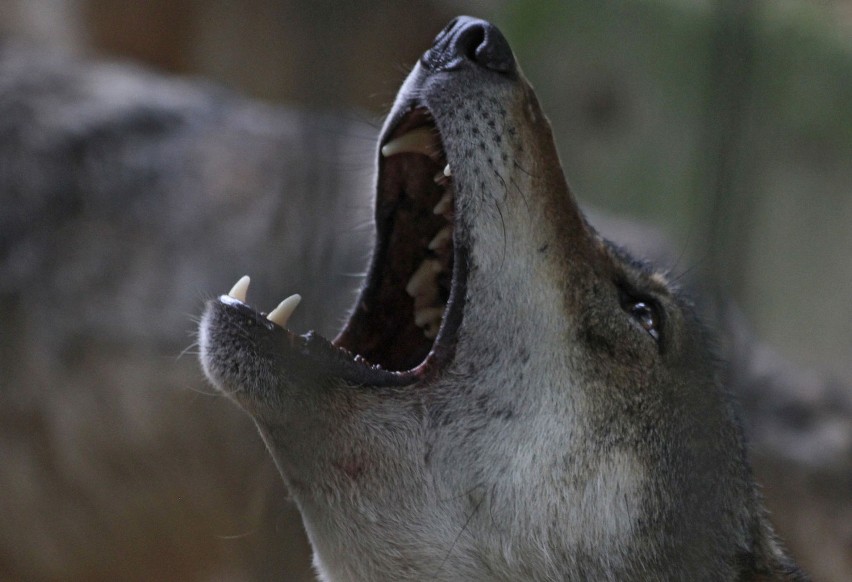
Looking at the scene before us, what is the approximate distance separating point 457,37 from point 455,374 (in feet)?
3.00

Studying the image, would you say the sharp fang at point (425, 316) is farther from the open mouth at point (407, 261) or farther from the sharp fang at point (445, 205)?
the sharp fang at point (445, 205)

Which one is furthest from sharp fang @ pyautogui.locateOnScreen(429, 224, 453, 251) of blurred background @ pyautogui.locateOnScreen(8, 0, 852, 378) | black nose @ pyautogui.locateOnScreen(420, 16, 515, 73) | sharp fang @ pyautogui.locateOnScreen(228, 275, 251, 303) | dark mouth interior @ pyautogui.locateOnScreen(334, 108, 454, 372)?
blurred background @ pyautogui.locateOnScreen(8, 0, 852, 378)

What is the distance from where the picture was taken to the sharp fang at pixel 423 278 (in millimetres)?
3199

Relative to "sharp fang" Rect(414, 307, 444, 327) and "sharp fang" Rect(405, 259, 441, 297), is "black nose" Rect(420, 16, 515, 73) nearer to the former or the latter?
"sharp fang" Rect(405, 259, 441, 297)

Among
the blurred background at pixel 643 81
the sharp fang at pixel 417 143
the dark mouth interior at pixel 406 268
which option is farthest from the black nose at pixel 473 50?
the blurred background at pixel 643 81

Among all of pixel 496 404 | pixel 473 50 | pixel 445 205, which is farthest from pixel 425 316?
pixel 473 50

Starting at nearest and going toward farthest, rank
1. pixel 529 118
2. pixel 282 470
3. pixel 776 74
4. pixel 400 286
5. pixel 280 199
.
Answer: pixel 282 470, pixel 529 118, pixel 400 286, pixel 280 199, pixel 776 74

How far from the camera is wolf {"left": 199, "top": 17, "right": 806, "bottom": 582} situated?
2646 millimetres

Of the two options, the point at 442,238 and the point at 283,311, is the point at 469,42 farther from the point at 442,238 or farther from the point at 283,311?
the point at 283,311

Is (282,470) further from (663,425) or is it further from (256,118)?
(256,118)

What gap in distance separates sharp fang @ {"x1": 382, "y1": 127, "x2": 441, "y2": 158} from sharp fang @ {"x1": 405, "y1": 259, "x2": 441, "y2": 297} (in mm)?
332

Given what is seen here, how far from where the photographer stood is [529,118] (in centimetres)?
293

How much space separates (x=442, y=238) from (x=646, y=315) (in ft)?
2.12

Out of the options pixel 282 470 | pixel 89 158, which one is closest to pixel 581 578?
pixel 282 470
